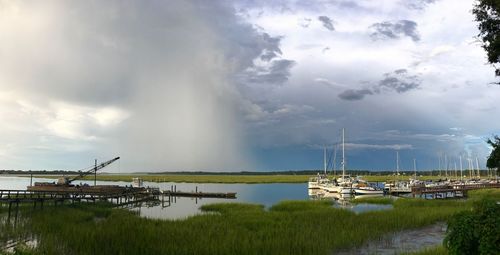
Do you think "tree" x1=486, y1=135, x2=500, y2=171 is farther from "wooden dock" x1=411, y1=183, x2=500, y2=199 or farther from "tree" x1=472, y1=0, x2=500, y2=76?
"wooden dock" x1=411, y1=183, x2=500, y2=199

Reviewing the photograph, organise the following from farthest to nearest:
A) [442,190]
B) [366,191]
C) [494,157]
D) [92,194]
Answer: [366,191] < [442,190] < [92,194] < [494,157]

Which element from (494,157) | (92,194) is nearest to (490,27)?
(494,157)

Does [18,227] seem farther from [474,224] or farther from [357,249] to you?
[474,224]

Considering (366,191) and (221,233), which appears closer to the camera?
(221,233)

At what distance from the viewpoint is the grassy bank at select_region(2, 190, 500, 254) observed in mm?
22875

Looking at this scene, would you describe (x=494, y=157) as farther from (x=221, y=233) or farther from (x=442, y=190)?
(x=442, y=190)

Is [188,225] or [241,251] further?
[188,225]

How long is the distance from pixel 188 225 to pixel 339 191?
62192 millimetres

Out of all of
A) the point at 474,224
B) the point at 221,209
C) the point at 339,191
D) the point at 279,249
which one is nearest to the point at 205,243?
the point at 279,249

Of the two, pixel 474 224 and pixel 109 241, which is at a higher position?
pixel 474 224

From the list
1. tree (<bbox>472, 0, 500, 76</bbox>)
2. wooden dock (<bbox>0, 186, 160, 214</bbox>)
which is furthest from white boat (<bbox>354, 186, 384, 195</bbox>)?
tree (<bbox>472, 0, 500, 76</bbox>)

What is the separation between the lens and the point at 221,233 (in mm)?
28016

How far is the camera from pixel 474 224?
48.2 feet

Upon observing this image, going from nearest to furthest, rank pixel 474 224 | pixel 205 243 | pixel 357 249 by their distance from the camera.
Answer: pixel 474 224, pixel 205 243, pixel 357 249
